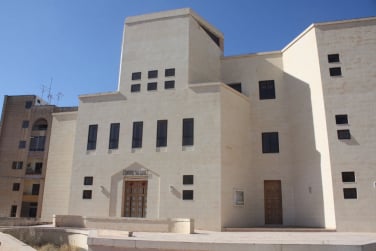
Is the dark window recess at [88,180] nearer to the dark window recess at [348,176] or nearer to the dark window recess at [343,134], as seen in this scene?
the dark window recess at [348,176]

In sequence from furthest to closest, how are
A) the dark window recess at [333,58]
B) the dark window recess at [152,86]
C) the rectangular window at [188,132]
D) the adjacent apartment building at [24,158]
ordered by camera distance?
the adjacent apartment building at [24,158] < the dark window recess at [152,86] < the rectangular window at [188,132] < the dark window recess at [333,58]

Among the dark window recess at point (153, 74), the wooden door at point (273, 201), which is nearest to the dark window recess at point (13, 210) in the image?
the dark window recess at point (153, 74)

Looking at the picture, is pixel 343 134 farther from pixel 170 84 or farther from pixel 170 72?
pixel 170 72

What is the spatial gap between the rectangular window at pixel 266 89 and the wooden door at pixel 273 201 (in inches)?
204

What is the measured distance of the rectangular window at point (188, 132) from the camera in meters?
18.4

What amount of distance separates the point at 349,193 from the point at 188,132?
8603mm

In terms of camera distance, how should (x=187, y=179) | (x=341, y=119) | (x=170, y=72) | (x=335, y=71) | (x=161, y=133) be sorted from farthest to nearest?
(x=170, y=72), (x=161, y=133), (x=187, y=179), (x=335, y=71), (x=341, y=119)

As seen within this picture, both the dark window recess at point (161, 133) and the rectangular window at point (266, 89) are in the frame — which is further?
the rectangular window at point (266, 89)

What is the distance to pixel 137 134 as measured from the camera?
19609mm

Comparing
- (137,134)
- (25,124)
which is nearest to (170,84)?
(137,134)

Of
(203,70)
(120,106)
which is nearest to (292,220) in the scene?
(203,70)

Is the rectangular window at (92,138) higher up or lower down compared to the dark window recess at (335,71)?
lower down

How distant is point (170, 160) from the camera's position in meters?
18.4

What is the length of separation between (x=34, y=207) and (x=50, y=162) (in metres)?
9.05
